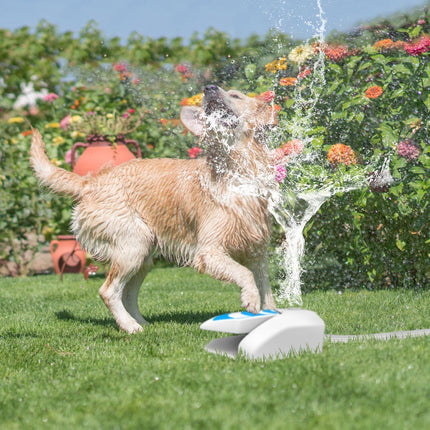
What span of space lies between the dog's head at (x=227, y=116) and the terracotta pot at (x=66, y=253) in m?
3.83

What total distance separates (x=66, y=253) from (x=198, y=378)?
4928mm

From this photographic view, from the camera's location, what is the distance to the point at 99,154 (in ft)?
23.1

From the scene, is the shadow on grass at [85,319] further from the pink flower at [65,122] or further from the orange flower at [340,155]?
the pink flower at [65,122]

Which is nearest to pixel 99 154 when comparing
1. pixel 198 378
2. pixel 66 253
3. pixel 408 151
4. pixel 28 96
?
pixel 66 253

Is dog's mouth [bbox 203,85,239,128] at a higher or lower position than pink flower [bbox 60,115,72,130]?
lower

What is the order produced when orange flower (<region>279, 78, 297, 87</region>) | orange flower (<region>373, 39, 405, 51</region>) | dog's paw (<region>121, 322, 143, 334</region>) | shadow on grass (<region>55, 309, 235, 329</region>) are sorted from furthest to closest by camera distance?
1. orange flower (<region>279, 78, 297, 87</region>)
2. orange flower (<region>373, 39, 405, 51</region>)
3. shadow on grass (<region>55, 309, 235, 329</region>)
4. dog's paw (<region>121, 322, 143, 334</region>)

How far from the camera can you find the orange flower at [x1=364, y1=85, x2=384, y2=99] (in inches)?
203

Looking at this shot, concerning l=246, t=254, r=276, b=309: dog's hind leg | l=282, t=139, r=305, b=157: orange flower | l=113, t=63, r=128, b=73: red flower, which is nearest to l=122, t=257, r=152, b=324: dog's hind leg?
l=246, t=254, r=276, b=309: dog's hind leg

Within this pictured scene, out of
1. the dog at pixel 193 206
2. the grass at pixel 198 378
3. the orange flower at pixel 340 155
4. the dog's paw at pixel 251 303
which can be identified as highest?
the orange flower at pixel 340 155

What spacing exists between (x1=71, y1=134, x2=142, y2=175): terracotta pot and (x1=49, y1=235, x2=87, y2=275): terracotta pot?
962mm

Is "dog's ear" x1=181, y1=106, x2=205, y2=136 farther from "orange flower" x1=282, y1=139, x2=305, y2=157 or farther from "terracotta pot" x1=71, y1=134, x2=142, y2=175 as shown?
"terracotta pot" x1=71, y1=134, x2=142, y2=175

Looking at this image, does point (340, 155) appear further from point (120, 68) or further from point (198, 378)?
point (120, 68)

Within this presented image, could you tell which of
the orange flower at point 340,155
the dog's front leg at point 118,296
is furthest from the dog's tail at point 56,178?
the orange flower at point 340,155

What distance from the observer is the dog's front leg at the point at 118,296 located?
433cm
